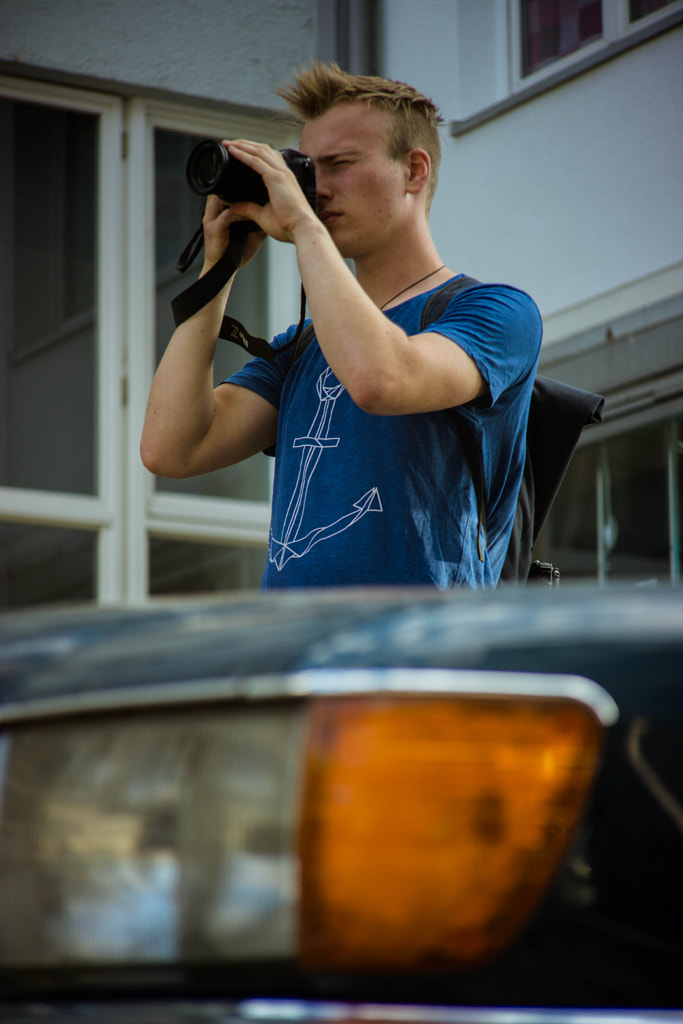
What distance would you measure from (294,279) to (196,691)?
5235mm

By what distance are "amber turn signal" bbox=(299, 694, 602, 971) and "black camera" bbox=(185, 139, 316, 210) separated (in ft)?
4.88

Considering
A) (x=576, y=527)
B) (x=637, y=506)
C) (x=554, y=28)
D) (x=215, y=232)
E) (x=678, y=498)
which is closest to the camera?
(x=215, y=232)

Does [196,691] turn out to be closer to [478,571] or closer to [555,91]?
[478,571]

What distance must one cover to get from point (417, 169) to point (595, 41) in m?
3.20

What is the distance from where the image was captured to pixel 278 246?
5.77m

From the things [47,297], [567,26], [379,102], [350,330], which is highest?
[567,26]

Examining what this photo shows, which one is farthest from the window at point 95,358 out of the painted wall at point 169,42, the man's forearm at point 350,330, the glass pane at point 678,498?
the man's forearm at point 350,330

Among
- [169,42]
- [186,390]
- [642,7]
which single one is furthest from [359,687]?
[169,42]

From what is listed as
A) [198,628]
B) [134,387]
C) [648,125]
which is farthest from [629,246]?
[198,628]

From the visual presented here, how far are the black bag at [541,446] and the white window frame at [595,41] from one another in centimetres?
311

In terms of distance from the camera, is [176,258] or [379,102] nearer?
[379,102]

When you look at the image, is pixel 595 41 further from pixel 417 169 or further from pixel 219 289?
pixel 219 289

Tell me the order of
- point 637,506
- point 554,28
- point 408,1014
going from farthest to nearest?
point 554,28 < point 637,506 < point 408,1014

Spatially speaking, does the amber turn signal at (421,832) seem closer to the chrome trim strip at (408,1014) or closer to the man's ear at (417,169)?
the chrome trim strip at (408,1014)
